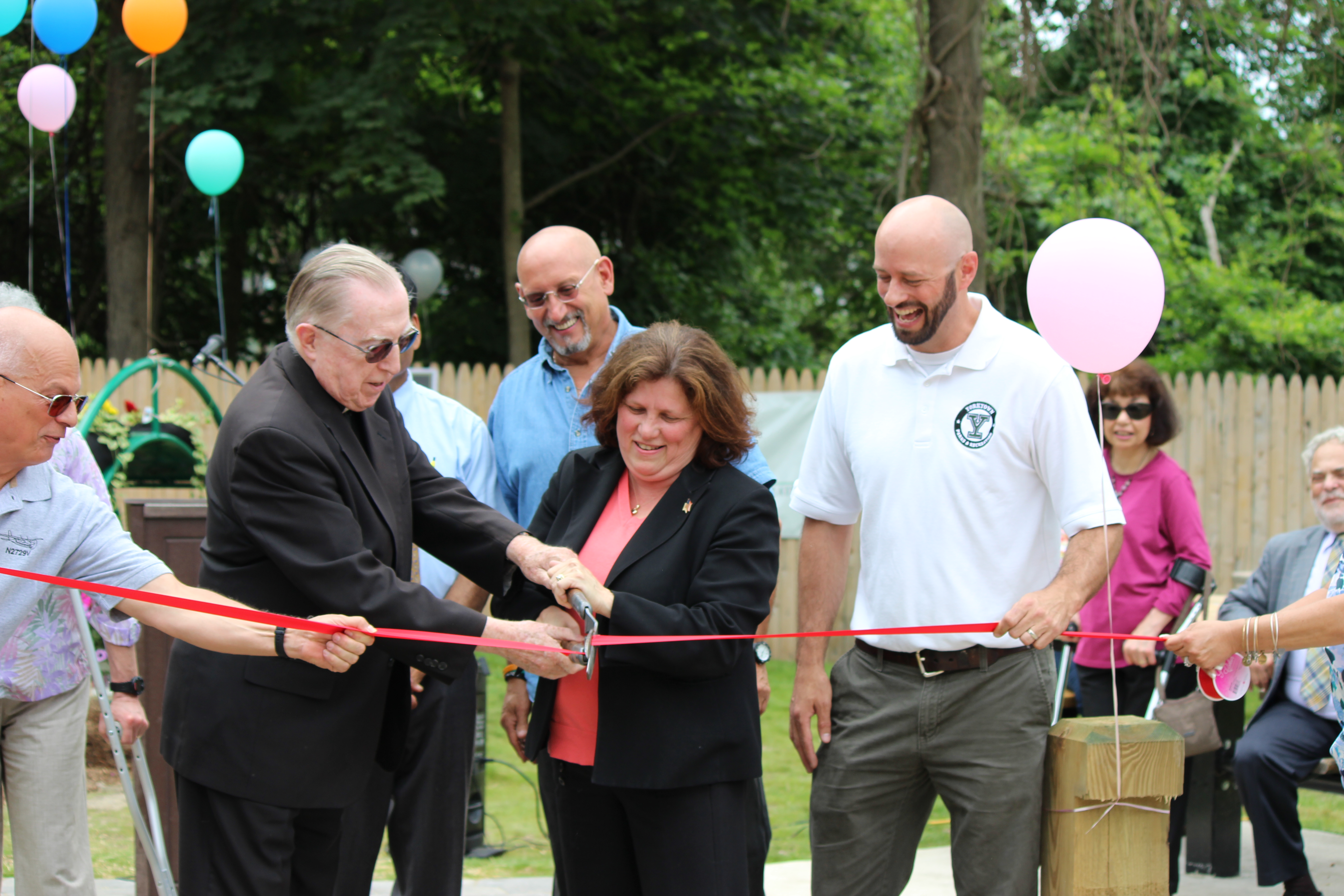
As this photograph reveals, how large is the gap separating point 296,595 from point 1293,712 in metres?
3.95

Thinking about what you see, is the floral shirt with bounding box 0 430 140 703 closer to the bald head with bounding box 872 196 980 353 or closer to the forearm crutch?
the forearm crutch

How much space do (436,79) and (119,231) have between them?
397cm

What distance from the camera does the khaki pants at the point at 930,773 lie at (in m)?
2.87

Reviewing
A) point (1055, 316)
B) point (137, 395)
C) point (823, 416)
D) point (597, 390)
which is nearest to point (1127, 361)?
point (1055, 316)

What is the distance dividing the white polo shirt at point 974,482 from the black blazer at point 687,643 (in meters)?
0.37

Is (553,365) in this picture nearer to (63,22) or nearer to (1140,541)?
(1140,541)

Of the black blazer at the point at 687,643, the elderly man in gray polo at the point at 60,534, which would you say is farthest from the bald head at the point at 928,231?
the elderly man in gray polo at the point at 60,534

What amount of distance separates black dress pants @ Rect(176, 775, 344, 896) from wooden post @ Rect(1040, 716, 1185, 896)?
174 centimetres

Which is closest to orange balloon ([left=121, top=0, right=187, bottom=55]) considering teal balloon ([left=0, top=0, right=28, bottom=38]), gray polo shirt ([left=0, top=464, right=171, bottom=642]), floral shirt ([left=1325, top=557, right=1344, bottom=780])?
teal balloon ([left=0, top=0, right=28, bottom=38])

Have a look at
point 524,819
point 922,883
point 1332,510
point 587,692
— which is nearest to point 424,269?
point 524,819

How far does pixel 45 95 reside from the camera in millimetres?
6648

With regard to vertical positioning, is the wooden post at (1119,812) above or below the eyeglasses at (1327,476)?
below

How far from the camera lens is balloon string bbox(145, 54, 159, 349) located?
10.9m

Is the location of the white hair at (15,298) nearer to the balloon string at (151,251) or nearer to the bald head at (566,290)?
the bald head at (566,290)
